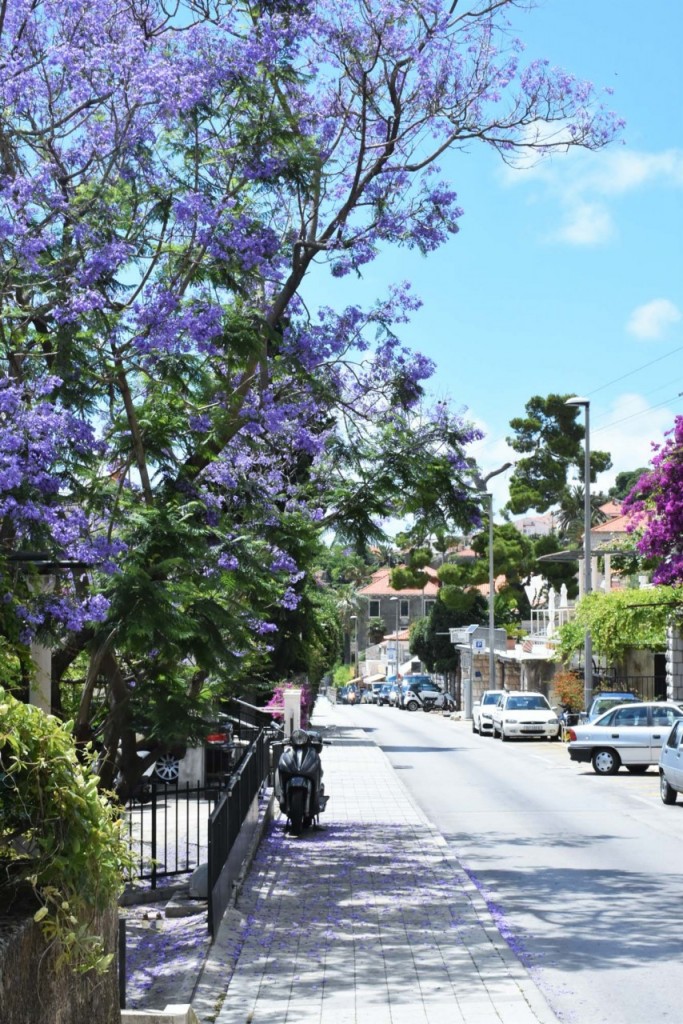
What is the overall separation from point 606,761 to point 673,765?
756cm

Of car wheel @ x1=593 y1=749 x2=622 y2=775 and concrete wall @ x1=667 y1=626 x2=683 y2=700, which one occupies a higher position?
concrete wall @ x1=667 y1=626 x2=683 y2=700

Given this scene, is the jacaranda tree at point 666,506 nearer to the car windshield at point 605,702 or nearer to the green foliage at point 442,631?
the car windshield at point 605,702

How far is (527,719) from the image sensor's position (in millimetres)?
43750

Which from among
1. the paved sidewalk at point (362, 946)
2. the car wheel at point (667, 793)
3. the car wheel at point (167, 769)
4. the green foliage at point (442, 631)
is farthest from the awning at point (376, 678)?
the paved sidewalk at point (362, 946)

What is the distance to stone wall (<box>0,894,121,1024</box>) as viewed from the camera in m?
4.39

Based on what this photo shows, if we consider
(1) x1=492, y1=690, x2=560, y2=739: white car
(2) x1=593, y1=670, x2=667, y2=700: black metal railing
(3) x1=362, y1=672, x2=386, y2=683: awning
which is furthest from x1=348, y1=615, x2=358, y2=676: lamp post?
(1) x1=492, y1=690, x2=560, y2=739: white car

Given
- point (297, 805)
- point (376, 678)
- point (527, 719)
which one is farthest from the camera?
point (376, 678)

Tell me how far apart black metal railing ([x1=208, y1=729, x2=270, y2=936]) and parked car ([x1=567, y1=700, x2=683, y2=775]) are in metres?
13.7

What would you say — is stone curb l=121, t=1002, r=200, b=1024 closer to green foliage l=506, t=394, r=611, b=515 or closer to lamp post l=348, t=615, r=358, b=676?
green foliage l=506, t=394, r=611, b=515

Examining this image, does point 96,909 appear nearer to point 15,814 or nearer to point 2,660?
point 15,814

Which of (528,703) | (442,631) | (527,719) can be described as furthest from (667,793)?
(442,631)

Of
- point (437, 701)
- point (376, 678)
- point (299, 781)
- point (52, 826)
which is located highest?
point (52, 826)

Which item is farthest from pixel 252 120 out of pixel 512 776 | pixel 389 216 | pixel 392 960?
pixel 512 776

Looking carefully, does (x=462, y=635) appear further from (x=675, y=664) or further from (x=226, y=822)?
(x=226, y=822)
